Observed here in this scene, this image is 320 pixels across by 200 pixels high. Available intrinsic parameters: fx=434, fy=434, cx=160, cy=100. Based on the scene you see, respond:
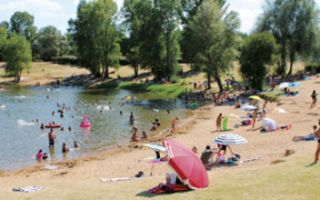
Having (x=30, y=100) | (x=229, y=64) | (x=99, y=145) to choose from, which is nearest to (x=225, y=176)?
(x=99, y=145)

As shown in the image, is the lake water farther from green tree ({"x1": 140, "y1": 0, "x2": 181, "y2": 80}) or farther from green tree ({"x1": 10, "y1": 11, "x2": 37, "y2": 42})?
green tree ({"x1": 10, "y1": 11, "x2": 37, "y2": 42})

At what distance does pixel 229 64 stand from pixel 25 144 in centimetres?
3135

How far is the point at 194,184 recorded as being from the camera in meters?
15.9

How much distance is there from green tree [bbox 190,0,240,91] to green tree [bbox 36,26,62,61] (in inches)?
2984

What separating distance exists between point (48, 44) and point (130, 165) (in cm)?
10869

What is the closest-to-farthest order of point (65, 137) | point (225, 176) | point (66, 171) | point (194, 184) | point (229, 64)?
point (194, 184) → point (225, 176) → point (66, 171) → point (65, 137) → point (229, 64)

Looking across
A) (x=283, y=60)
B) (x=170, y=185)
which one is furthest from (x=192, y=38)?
(x=170, y=185)

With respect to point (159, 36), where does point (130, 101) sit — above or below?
below

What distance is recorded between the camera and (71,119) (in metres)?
47.9

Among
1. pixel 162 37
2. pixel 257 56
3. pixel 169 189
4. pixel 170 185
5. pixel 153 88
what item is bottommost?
pixel 169 189

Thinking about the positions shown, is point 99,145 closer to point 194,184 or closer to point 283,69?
point 194,184

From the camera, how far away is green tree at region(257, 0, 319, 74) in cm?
6800

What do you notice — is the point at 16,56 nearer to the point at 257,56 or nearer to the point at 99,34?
the point at 99,34

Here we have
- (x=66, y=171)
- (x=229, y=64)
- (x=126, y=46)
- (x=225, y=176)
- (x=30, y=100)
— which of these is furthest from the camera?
(x=126, y=46)
